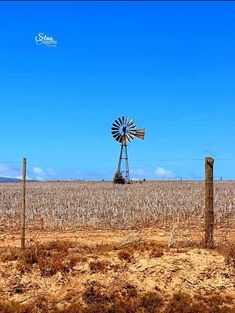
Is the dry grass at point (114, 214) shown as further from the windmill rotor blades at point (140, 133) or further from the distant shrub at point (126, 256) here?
the windmill rotor blades at point (140, 133)

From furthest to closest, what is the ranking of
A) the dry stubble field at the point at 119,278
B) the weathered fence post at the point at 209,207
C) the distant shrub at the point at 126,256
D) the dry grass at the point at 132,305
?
the weathered fence post at the point at 209,207 → the distant shrub at the point at 126,256 → the dry stubble field at the point at 119,278 → the dry grass at the point at 132,305

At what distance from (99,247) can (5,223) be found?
8733mm

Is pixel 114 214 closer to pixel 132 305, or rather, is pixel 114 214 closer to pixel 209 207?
pixel 209 207

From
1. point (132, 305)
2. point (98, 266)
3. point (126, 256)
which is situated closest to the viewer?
point (132, 305)

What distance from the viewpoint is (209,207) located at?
1541cm

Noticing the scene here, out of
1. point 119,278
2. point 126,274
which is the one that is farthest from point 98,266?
point 126,274

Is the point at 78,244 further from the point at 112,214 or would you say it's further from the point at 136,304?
the point at 112,214

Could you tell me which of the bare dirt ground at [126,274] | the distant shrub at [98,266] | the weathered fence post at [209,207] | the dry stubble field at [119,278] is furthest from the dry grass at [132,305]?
the weathered fence post at [209,207]

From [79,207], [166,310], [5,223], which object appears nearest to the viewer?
[166,310]

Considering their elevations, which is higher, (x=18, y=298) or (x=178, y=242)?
(x=178, y=242)

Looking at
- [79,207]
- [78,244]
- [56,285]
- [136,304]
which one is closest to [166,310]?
[136,304]

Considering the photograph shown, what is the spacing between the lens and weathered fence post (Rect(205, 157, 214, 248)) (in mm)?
15251

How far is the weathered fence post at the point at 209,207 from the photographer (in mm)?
15251

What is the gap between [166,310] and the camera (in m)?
12.9
